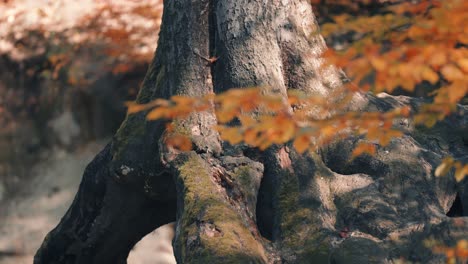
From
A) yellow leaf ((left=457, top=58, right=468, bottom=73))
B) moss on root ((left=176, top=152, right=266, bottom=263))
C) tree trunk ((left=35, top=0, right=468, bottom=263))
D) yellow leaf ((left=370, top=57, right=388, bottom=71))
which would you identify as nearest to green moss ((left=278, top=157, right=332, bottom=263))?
tree trunk ((left=35, top=0, right=468, bottom=263))

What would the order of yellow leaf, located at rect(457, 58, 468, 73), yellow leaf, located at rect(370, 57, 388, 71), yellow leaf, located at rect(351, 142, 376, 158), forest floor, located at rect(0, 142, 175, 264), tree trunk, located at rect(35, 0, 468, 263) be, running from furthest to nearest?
forest floor, located at rect(0, 142, 175, 264), tree trunk, located at rect(35, 0, 468, 263), yellow leaf, located at rect(351, 142, 376, 158), yellow leaf, located at rect(457, 58, 468, 73), yellow leaf, located at rect(370, 57, 388, 71)

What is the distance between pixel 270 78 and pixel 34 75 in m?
4.37

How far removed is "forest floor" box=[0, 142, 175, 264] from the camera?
844cm

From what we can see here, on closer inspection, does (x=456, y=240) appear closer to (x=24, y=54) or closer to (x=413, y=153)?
(x=413, y=153)

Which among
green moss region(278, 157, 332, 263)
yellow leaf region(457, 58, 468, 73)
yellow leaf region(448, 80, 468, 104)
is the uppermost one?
yellow leaf region(457, 58, 468, 73)

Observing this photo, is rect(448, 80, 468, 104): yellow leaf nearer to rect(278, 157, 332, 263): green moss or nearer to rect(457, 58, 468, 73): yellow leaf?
rect(457, 58, 468, 73): yellow leaf

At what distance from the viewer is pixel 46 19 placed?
30.2 feet

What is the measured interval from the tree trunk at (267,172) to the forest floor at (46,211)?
233 cm

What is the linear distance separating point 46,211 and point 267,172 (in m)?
4.04

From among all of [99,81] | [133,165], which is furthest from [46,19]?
[133,165]

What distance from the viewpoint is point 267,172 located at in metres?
5.27

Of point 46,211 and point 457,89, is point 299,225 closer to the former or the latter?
point 457,89

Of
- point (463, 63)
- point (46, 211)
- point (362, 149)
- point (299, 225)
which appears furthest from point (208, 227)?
point (46, 211)

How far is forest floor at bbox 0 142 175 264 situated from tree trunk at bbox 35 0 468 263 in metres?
2.33
